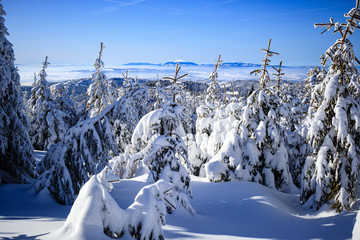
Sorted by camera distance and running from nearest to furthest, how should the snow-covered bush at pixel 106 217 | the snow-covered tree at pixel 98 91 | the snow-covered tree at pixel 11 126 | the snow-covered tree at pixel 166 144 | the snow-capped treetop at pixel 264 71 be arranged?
the snow-covered bush at pixel 106 217, the snow-covered tree at pixel 166 144, the snow-covered tree at pixel 11 126, the snow-capped treetop at pixel 264 71, the snow-covered tree at pixel 98 91

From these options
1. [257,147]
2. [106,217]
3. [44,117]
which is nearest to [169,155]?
[106,217]

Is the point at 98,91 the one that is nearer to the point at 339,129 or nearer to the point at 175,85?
the point at 175,85

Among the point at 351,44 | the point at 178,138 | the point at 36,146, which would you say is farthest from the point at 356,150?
the point at 36,146

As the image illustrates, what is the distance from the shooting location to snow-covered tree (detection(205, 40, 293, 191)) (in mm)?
12828

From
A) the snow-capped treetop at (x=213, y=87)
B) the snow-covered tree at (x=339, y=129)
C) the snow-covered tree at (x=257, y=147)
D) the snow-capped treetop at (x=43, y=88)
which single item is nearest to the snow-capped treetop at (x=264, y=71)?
the snow-covered tree at (x=257, y=147)

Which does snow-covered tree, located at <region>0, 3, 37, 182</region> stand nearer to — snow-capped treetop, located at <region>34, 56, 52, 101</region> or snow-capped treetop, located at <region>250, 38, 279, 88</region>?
snow-capped treetop, located at <region>250, 38, 279, 88</region>

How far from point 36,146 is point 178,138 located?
27.2m

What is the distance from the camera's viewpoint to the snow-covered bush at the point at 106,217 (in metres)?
3.18

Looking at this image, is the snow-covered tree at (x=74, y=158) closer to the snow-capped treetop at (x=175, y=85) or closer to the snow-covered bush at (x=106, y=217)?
the snow-capped treetop at (x=175, y=85)

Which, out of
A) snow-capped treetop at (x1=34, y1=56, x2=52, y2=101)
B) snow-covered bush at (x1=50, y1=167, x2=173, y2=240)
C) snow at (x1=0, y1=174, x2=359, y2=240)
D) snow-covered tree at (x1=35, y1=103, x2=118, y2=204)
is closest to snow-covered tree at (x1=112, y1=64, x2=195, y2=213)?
snow at (x1=0, y1=174, x2=359, y2=240)

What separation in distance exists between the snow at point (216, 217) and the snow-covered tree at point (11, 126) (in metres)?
1.74

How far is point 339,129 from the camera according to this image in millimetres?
8906

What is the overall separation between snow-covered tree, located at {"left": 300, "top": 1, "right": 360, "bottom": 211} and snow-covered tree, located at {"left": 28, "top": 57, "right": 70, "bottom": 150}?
85.7 ft

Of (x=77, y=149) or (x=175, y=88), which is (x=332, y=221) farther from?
Result: (x=77, y=149)
